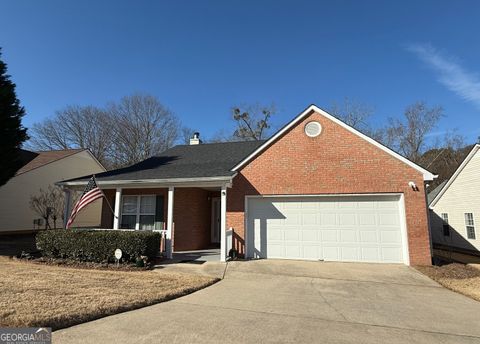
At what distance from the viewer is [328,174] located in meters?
11.6

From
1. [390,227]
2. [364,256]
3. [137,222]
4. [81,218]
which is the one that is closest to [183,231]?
[137,222]

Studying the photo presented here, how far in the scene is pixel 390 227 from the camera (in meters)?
11.0

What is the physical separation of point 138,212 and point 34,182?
1202 cm

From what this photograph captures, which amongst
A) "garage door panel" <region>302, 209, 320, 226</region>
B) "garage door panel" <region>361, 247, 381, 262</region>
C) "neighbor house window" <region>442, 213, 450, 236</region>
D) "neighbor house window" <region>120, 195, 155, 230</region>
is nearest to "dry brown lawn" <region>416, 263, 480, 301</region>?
"garage door panel" <region>361, 247, 381, 262</region>

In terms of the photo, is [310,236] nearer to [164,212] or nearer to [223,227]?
[223,227]

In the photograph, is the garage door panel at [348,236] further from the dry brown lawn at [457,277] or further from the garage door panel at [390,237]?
the dry brown lawn at [457,277]

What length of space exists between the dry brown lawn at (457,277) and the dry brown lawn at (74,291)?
21.5 ft

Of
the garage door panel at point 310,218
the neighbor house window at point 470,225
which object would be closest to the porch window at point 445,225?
the neighbor house window at point 470,225

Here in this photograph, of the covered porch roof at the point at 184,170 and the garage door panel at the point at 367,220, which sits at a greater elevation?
the covered porch roof at the point at 184,170

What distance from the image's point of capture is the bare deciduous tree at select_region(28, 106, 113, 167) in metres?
33.2

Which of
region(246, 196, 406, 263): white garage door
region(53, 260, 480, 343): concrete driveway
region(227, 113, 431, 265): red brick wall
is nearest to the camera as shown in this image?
region(53, 260, 480, 343): concrete driveway

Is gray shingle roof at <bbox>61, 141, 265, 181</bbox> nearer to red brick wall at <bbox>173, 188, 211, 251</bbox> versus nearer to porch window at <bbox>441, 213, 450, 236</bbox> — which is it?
red brick wall at <bbox>173, 188, 211, 251</bbox>

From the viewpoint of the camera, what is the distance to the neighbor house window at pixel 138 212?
544 inches

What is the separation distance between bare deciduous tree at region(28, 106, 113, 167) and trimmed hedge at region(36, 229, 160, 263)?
2335 centimetres
